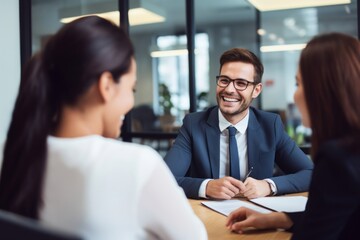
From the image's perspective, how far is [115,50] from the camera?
0.98 meters

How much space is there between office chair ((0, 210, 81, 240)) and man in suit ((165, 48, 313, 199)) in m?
1.44

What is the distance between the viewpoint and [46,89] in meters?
0.98

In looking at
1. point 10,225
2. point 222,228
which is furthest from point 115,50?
point 222,228

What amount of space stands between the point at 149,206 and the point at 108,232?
11cm

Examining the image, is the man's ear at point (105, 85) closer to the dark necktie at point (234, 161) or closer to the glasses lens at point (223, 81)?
the dark necktie at point (234, 161)

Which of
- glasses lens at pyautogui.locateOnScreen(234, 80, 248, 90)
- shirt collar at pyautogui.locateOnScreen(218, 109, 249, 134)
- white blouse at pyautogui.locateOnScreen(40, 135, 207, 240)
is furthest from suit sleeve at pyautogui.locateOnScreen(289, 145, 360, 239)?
glasses lens at pyautogui.locateOnScreen(234, 80, 248, 90)

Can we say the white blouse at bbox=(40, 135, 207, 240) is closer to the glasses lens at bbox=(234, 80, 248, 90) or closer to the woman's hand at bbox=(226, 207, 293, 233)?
the woman's hand at bbox=(226, 207, 293, 233)

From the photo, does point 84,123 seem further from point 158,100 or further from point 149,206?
point 158,100

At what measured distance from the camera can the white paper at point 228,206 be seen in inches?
63.1

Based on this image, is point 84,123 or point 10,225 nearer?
point 10,225

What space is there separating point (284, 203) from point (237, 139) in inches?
21.8

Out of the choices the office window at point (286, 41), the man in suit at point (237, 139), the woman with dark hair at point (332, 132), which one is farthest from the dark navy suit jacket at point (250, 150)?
the office window at point (286, 41)

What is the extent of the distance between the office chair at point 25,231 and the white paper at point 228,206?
1036mm

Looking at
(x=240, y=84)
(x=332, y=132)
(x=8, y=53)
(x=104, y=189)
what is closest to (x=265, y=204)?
(x=332, y=132)
